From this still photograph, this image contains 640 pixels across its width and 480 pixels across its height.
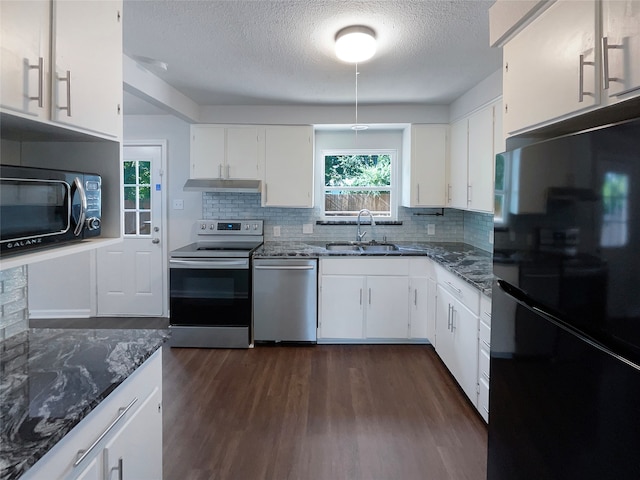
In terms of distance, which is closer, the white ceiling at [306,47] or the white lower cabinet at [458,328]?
the white ceiling at [306,47]

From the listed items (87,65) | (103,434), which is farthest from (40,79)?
(103,434)

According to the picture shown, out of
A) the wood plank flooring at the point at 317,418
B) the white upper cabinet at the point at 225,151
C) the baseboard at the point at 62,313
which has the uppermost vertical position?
the white upper cabinet at the point at 225,151

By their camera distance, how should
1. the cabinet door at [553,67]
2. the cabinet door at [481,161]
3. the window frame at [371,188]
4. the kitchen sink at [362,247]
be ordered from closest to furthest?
the cabinet door at [553,67], the cabinet door at [481,161], the kitchen sink at [362,247], the window frame at [371,188]

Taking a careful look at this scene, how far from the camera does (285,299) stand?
12.1 feet

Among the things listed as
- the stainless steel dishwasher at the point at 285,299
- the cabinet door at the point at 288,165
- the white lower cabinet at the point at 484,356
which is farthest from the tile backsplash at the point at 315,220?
the white lower cabinet at the point at 484,356

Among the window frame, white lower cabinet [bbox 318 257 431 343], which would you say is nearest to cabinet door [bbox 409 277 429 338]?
white lower cabinet [bbox 318 257 431 343]

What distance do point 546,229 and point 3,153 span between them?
1816 mm

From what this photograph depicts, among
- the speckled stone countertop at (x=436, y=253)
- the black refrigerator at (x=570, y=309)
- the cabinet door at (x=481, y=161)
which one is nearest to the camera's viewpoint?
the black refrigerator at (x=570, y=309)

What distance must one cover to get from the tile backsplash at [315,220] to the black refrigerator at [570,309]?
3.08 meters

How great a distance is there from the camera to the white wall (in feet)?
14.6

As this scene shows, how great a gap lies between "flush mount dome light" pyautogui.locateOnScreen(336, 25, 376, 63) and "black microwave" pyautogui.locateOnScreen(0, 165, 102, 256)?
1573 millimetres

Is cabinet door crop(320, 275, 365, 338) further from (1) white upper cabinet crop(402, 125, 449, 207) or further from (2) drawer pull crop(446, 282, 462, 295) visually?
(1) white upper cabinet crop(402, 125, 449, 207)

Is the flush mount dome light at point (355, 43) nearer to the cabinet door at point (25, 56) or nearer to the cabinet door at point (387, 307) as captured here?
the cabinet door at point (25, 56)

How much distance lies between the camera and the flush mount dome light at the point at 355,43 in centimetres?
222
